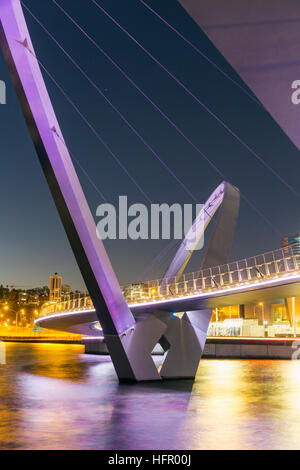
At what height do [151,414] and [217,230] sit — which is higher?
[217,230]

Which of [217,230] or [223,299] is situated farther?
[217,230]

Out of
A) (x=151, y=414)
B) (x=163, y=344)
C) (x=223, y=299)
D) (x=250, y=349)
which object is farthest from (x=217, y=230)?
(x=250, y=349)

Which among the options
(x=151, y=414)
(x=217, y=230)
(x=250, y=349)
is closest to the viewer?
(x=151, y=414)

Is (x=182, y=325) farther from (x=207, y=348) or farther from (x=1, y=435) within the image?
(x=207, y=348)

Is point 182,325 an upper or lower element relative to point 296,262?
lower

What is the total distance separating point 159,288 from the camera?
971 inches

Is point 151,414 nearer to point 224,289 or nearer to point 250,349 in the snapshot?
point 224,289

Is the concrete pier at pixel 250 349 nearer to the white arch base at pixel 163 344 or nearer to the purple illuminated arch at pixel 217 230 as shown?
the purple illuminated arch at pixel 217 230

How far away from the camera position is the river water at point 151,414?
439 inches

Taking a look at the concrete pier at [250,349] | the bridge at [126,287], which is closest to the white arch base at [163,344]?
the bridge at [126,287]

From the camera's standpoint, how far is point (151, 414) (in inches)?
587
